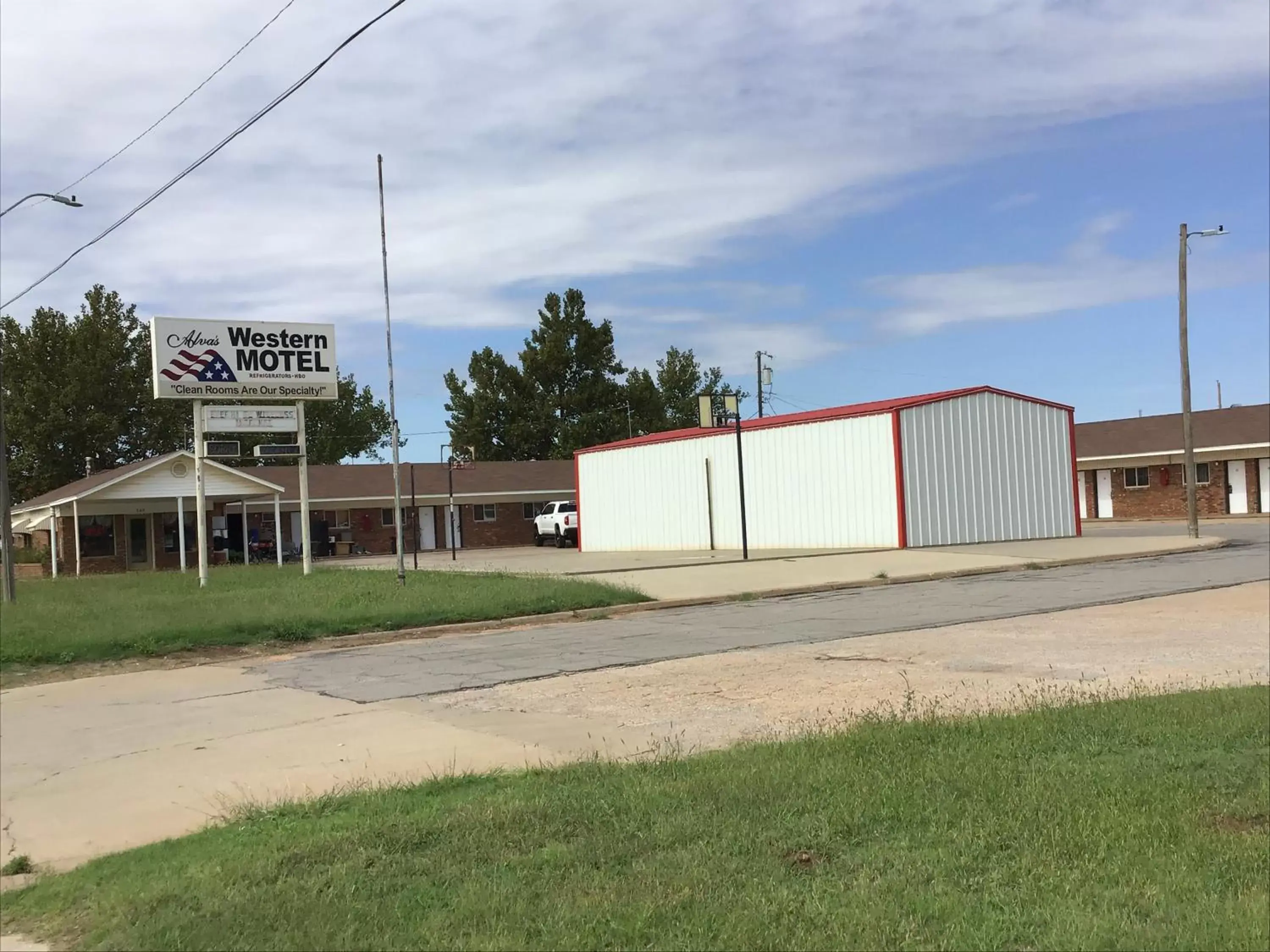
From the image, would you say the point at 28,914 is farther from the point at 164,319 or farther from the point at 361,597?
the point at 164,319

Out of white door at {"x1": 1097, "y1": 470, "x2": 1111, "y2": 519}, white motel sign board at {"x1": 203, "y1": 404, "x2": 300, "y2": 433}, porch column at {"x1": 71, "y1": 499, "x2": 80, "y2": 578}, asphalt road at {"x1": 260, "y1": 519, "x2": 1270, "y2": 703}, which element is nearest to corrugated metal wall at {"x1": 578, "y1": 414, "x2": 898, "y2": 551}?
asphalt road at {"x1": 260, "y1": 519, "x2": 1270, "y2": 703}

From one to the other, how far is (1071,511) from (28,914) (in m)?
37.7

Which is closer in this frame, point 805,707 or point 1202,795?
point 1202,795

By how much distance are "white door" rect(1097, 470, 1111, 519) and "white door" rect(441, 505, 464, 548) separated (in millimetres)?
31902

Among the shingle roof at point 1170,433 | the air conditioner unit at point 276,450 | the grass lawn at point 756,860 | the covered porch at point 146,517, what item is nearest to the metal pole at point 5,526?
the air conditioner unit at point 276,450

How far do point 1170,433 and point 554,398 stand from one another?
3818cm

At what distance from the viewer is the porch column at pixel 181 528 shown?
39531mm

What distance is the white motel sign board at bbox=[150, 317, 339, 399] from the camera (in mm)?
24641

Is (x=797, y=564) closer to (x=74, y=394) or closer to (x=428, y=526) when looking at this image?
(x=428, y=526)

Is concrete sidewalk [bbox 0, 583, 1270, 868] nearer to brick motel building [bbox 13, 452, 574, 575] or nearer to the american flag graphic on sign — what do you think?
the american flag graphic on sign

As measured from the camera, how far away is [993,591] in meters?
20.8

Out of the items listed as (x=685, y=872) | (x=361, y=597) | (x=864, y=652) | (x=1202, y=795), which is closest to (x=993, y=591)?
(x=864, y=652)

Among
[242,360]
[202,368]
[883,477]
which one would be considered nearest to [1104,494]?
[883,477]

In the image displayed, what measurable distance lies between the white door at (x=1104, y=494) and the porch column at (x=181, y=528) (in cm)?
4219
